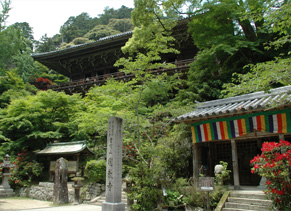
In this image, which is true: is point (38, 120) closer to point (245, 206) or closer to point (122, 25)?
point (245, 206)

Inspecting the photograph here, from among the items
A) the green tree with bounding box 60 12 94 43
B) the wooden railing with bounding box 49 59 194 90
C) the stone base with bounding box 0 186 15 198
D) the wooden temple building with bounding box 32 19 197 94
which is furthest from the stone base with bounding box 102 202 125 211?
the green tree with bounding box 60 12 94 43

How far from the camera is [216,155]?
12.2 m

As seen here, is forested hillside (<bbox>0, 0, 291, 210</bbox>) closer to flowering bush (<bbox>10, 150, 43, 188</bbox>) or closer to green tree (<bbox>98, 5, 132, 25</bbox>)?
flowering bush (<bbox>10, 150, 43, 188</bbox>)

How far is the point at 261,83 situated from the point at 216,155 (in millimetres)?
6672

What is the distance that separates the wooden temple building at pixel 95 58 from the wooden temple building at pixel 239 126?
911cm

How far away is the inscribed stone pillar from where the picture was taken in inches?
270

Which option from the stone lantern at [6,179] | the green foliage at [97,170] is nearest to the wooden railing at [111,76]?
the green foliage at [97,170]

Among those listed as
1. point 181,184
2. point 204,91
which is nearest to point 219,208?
point 181,184

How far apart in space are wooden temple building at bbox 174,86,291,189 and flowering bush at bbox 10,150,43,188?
10.4 m

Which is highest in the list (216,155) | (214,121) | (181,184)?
(214,121)

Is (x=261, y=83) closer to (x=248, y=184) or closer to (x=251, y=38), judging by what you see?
(x=248, y=184)

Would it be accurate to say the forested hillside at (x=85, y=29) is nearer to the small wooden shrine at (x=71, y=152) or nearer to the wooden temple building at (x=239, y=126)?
the small wooden shrine at (x=71, y=152)

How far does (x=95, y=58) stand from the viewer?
2562 cm

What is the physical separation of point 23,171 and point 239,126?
43.7 ft
